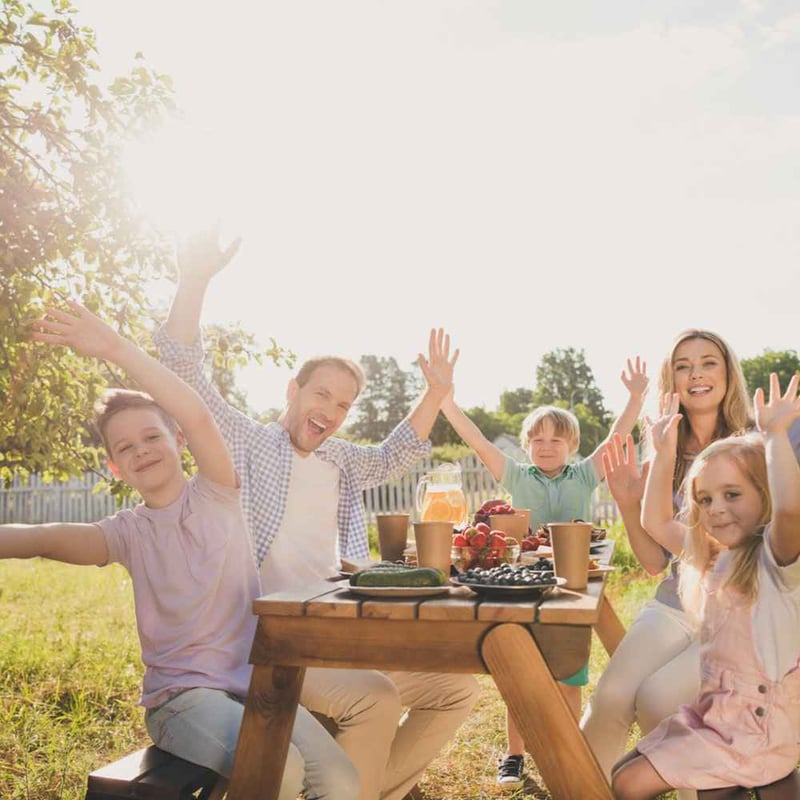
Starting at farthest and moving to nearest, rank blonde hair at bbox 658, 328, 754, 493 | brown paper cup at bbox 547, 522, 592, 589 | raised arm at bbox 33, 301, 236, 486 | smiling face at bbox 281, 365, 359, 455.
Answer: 1. blonde hair at bbox 658, 328, 754, 493
2. smiling face at bbox 281, 365, 359, 455
3. brown paper cup at bbox 547, 522, 592, 589
4. raised arm at bbox 33, 301, 236, 486

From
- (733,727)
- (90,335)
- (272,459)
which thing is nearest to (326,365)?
(272,459)

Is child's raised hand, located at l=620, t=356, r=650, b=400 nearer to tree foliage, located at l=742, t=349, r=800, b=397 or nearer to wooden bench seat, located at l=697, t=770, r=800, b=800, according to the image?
wooden bench seat, located at l=697, t=770, r=800, b=800

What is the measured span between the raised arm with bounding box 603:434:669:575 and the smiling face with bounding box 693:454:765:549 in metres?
0.62

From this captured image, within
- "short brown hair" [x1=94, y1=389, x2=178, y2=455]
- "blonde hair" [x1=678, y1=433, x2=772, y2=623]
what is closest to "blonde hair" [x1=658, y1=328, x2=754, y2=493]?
"blonde hair" [x1=678, y1=433, x2=772, y2=623]

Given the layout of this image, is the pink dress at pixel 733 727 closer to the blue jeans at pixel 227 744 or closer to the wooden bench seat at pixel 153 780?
the blue jeans at pixel 227 744

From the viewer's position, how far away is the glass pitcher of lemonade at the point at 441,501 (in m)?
3.09

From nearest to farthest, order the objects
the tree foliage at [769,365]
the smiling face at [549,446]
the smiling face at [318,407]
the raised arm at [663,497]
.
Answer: the raised arm at [663,497], the smiling face at [318,407], the smiling face at [549,446], the tree foliage at [769,365]

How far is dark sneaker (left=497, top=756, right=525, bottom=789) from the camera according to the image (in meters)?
3.52

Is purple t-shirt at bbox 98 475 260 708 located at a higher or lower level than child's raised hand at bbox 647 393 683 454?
lower

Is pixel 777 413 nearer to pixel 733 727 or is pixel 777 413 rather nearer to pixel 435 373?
pixel 733 727

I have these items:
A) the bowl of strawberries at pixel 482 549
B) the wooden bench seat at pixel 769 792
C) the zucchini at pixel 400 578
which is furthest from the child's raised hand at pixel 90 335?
the wooden bench seat at pixel 769 792

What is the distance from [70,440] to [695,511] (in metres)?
3.17

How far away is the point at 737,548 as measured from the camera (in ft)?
7.73

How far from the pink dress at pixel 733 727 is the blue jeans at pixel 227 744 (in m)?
0.79
